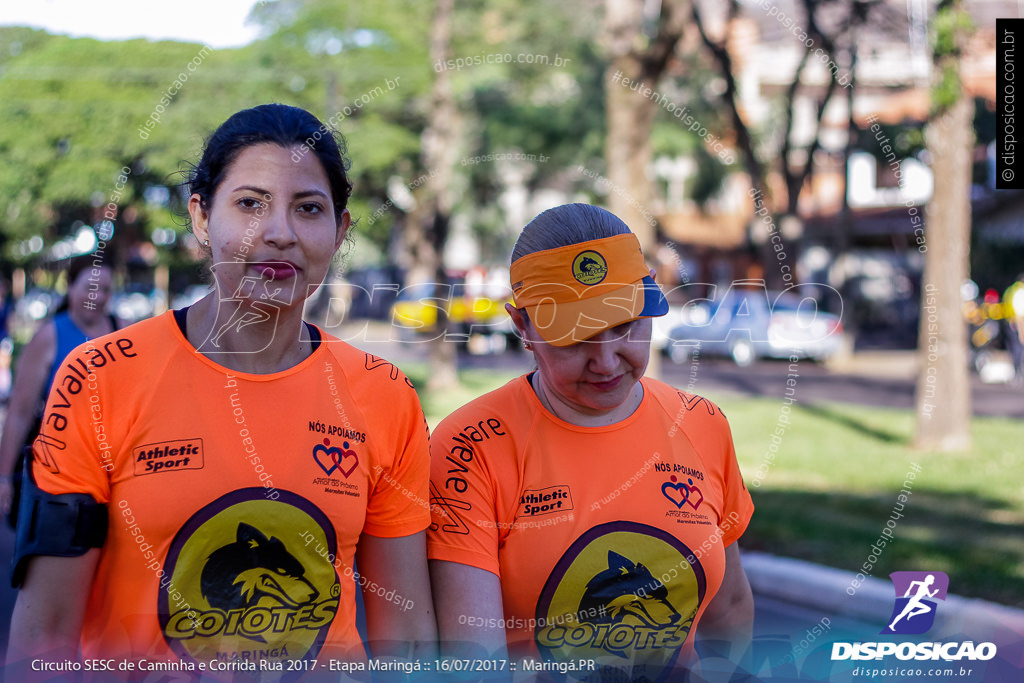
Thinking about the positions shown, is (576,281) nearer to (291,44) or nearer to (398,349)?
(291,44)

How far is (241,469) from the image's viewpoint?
6.24 feet

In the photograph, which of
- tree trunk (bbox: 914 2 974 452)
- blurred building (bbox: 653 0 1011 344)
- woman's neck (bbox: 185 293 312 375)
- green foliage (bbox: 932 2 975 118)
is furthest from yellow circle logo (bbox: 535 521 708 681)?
blurred building (bbox: 653 0 1011 344)

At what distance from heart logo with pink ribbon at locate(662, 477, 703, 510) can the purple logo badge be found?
51 centimetres

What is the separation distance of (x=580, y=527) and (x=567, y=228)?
2.13ft

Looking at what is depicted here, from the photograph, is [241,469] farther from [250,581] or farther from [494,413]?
[494,413]

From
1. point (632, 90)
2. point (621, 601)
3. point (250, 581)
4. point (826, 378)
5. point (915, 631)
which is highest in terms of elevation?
point (632, 90)

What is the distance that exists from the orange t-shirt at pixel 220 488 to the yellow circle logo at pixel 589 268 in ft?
1.60

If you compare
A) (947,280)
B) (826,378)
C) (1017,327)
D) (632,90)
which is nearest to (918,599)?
(632,90)

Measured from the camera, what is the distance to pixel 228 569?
192cm

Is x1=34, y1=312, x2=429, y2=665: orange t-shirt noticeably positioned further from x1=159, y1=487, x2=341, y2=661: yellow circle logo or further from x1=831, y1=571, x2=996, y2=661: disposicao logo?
x1=831, y1=571, x2=996, y2=661: disposicao logo

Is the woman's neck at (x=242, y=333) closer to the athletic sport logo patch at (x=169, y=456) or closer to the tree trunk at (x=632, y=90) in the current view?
the athletic sport logo patch at (x=169, y=456)

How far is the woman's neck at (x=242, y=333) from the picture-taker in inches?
78.5

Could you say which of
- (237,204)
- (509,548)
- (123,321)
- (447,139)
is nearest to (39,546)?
(237,204)

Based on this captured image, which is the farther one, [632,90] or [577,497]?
[632,90]
